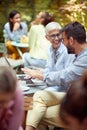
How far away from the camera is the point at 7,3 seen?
30.6 ft

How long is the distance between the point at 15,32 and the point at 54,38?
402 centimetres

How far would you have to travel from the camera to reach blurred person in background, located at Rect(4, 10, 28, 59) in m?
7.91

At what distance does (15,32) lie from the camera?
8203 millimetres

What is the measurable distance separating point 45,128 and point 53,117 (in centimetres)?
22

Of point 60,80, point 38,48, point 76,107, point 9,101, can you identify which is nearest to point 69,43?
point 60,80

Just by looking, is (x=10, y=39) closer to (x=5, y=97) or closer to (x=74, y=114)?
(x=5, y=97)

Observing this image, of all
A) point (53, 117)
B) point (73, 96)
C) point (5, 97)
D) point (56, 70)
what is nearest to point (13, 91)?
point (5, 97)

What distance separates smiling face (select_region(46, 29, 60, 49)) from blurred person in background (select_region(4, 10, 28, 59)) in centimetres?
349

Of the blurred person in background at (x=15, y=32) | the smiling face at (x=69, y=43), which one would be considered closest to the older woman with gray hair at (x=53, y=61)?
the smiling face at (x=69, y=43)

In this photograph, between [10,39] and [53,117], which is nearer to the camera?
[53,117]

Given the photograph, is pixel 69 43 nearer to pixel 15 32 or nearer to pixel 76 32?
pixel 76 32

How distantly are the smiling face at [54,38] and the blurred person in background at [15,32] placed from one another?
3492 millimetres

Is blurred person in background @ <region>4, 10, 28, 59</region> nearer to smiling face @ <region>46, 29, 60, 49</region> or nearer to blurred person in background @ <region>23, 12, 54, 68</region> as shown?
→ blurred person in background @ <region>23, 12, 54, 68</region>

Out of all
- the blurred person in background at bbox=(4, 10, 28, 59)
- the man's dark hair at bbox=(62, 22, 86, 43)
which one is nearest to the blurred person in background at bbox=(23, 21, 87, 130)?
the man's dark hair at bbox=(62, 22, 86, 43)
